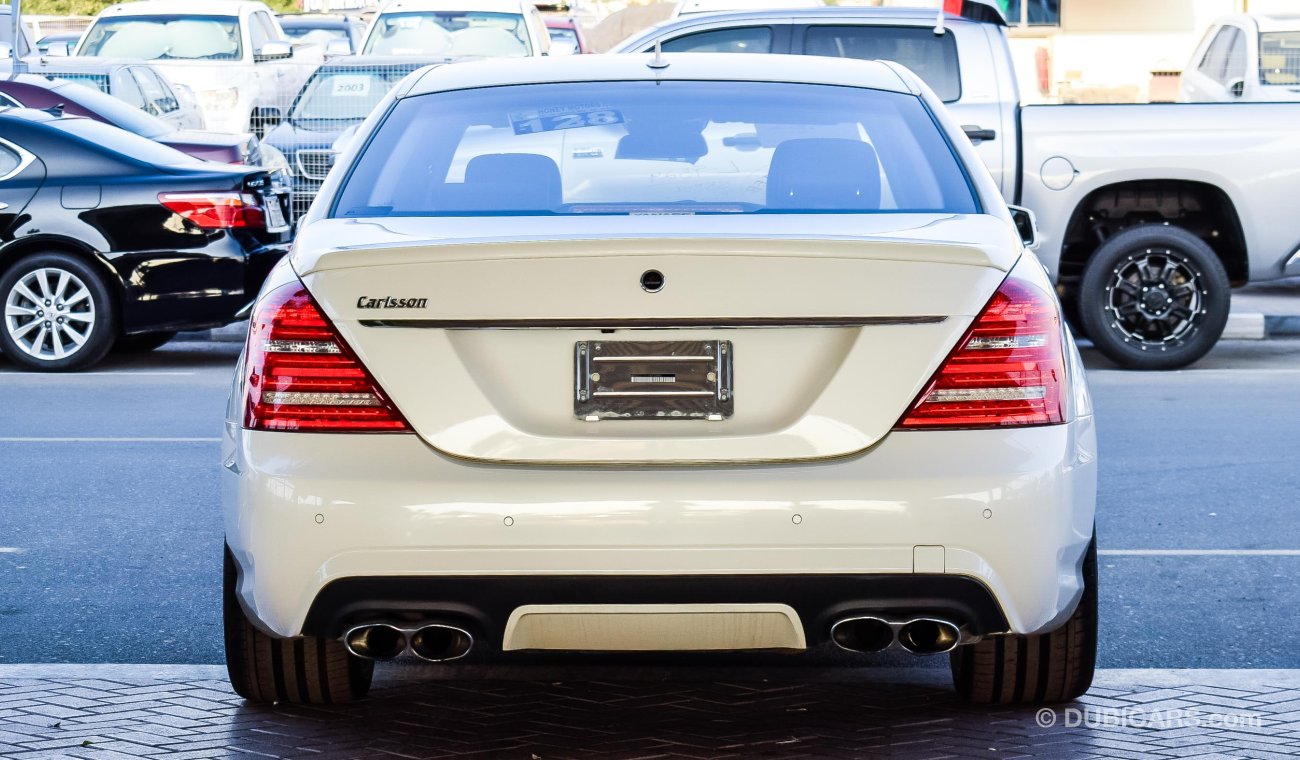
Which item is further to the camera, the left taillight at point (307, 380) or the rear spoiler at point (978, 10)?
the rear spoiler at point (978, 10)

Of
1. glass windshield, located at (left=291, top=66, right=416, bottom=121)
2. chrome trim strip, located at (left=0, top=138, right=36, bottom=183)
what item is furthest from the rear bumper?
glass windshield, located at (left=291, top=66, right=416, bottom=121)

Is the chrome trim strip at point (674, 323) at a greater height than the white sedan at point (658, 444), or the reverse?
the chrome trim strip at point (674, 323)

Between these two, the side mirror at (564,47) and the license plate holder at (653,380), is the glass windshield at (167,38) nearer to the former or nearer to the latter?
the side mirror at (564,47)

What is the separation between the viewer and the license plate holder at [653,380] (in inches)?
152

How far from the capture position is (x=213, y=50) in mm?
23188

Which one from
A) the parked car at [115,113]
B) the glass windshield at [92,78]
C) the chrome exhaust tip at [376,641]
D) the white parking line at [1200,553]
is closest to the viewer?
the chrome exhaust tip at [376,641]

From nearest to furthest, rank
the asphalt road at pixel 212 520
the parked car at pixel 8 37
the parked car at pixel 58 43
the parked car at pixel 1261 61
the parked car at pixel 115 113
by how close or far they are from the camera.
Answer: the asphalt road at pixel 212 520, the parked car at pixel 115 113, the parked car at pixel 1261 61, the parked car at pixel 8 37, the parked car at pixel 58 43

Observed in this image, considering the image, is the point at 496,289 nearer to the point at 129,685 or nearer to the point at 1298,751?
the point at 129,685

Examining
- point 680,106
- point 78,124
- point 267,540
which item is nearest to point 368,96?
point 78,124

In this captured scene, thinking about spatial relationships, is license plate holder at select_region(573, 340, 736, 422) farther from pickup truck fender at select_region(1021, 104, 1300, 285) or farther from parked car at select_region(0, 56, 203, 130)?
parked car at select_region(0, 56, 203, 130)

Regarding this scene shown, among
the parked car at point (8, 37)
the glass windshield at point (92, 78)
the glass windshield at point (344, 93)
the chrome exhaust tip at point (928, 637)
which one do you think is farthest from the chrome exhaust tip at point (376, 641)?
the parked car at point (8, 37)

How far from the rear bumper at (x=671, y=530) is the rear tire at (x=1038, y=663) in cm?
54

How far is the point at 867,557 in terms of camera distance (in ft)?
12.5

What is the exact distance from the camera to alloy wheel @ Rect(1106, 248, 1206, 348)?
11500 millimetres
